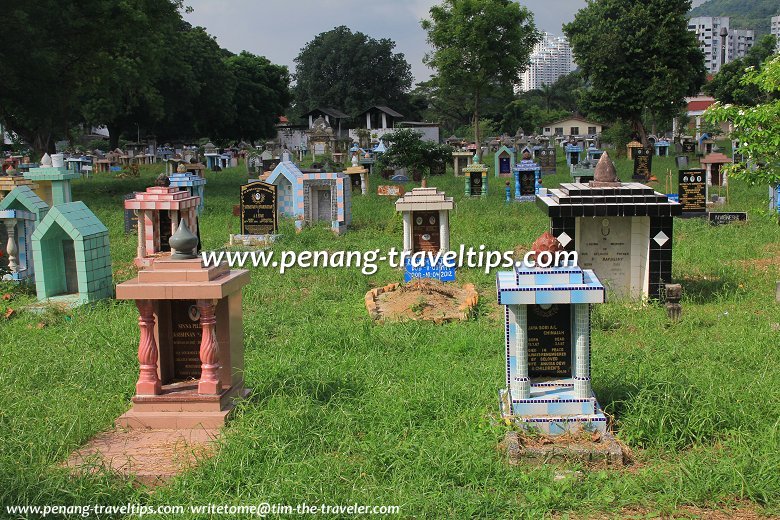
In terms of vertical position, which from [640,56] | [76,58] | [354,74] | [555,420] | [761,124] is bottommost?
[555,420]

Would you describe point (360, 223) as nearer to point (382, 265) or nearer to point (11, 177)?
point (382, 265)

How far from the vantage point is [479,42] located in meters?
35.9

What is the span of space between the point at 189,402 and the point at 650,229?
277 inches

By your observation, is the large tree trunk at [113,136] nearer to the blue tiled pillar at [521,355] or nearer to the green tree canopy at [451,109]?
the green tree canopy at [451,109]

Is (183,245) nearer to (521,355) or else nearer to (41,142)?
(521,355)

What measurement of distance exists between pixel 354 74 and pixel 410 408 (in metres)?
75.9

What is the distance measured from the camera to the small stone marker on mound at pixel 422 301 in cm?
974

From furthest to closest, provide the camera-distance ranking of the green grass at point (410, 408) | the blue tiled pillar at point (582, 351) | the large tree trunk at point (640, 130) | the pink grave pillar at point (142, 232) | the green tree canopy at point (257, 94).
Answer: the green tree canopy at point (257, 94)
the large tree trunk at point (640, 130)
the pink grave pillar at point (142, 232)
the blue tiled pillar at point (582, 351)
the green grass at point (410, 408)

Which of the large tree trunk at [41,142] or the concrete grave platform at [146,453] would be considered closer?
the concrete grave platform at [146,453]

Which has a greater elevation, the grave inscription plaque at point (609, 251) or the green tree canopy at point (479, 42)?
the green tree canopy at point (479, 42)

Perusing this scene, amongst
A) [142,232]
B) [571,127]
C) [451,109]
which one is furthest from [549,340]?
[451,109]

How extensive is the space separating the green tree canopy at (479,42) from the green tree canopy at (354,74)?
40.5 metres

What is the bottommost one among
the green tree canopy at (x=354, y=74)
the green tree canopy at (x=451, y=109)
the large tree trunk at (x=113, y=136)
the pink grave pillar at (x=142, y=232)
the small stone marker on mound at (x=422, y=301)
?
the small stone marker on mound at (x=422, y=301)

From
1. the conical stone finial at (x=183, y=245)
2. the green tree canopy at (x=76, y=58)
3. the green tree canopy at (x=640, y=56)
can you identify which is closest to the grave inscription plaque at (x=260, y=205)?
the green tree canopy at (x=76, y=58)
